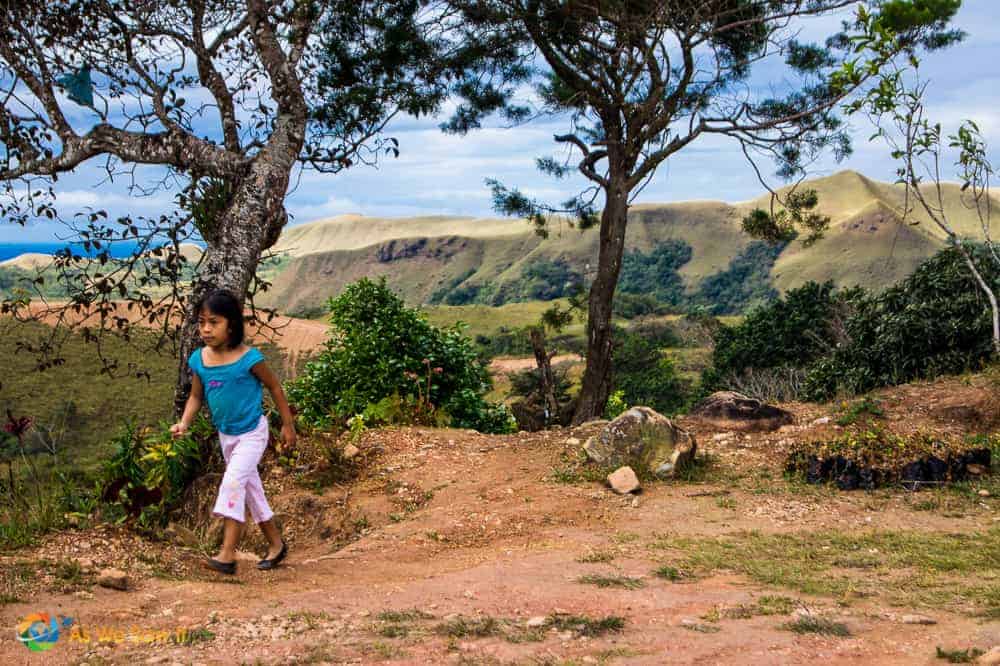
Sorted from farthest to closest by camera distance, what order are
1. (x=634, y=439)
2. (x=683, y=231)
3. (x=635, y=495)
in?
(x=683, y=231) < (x=634, y=439) < (x=635, y=495)

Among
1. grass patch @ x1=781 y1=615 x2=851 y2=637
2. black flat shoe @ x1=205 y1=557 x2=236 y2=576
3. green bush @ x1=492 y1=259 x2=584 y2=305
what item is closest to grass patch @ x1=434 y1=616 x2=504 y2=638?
grass patch @ x1=781 y1=615 x2=851 y2=637

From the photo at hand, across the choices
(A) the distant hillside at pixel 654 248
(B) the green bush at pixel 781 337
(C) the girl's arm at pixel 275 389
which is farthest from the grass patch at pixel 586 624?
(A) the distant hillside at pixel 654 248

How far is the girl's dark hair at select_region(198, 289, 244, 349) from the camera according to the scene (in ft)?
15.1

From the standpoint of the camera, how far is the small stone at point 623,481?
22.9ft

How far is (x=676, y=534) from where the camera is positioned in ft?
19.5

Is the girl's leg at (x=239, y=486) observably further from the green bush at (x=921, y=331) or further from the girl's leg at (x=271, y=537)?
the green bush at (x=921, y=331)

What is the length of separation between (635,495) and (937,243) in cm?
12244

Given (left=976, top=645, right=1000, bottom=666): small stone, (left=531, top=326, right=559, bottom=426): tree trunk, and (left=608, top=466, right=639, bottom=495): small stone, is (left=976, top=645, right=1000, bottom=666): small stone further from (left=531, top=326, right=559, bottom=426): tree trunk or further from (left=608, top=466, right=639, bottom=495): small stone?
(left=531, top=326, right=559, bottom=426): tree trunk

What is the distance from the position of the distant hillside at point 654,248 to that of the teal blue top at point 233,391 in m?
84.6

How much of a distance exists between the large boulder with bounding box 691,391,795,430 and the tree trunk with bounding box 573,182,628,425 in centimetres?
167

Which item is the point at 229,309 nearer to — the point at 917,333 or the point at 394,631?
the point at 394,631

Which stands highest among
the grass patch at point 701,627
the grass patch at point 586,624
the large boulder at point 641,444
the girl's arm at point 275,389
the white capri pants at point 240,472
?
the girl's arm at point 275,389

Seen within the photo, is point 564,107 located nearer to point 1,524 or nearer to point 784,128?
point 784,128

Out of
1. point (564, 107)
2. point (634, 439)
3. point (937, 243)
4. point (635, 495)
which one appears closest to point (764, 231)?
point (564, 107)
